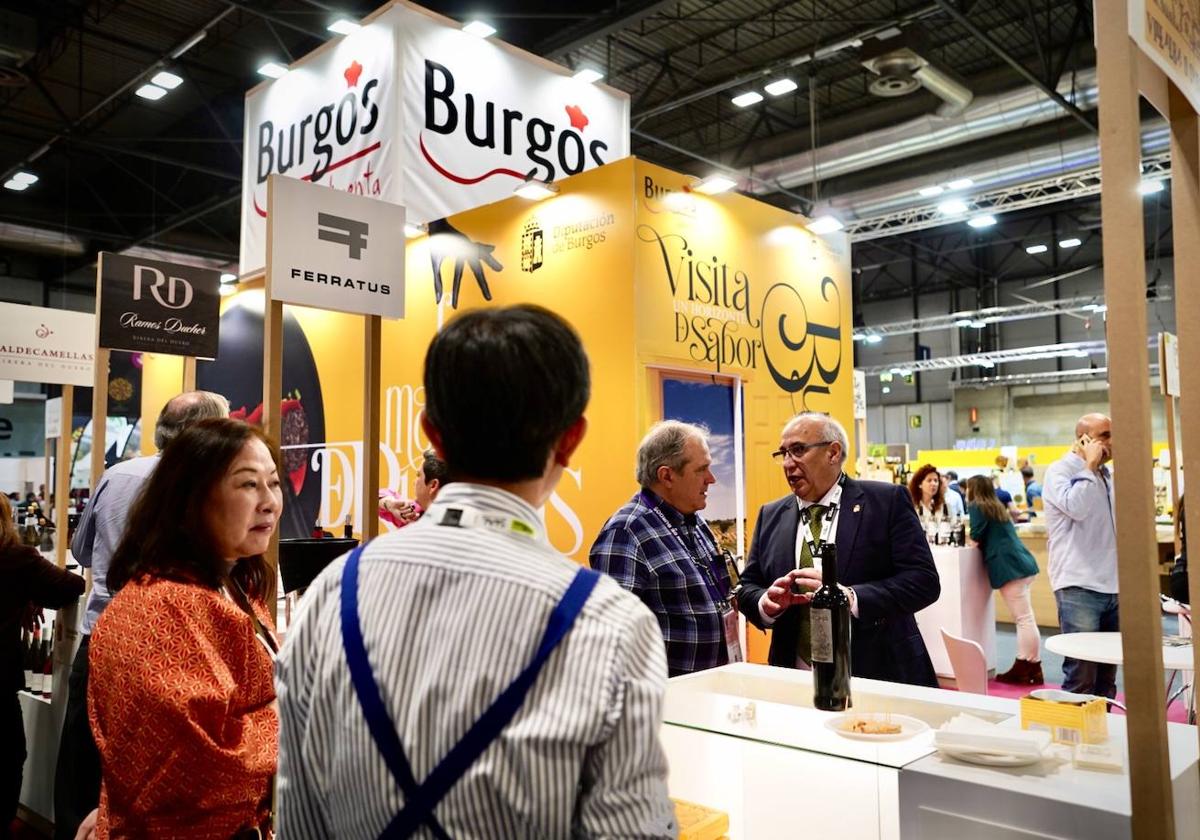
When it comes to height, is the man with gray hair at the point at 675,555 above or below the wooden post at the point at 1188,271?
below

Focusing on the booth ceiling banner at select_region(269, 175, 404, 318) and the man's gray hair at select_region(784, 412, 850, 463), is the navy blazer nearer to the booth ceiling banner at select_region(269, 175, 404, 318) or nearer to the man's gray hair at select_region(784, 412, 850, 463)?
the man's gray hair at select_region(784, 412, 850, 463)

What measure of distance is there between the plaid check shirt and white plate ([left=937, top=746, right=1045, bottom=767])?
1.39 m

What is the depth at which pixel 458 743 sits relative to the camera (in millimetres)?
875

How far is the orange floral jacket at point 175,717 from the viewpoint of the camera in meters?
1.53

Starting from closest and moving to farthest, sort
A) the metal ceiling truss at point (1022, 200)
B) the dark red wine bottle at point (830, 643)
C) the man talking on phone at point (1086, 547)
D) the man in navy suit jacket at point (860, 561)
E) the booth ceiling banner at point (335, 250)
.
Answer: the dark red wine bottle at point (830, 643), the booth ceiling banner at point (335, 250), the man in navy suit jacket at point (860, 561), the man talking on phone at point (1086, 547), the metal ceiling truss at point (1022, 200)

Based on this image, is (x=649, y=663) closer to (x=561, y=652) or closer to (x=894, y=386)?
(x=561, y=652)

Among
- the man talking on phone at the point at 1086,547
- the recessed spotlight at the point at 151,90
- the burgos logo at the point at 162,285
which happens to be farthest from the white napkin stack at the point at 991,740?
the recessed spotlight at the point at 151,90

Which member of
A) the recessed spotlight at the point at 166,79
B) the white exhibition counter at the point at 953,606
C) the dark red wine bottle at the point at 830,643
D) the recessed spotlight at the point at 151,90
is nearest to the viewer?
the dark red wine bottle at the point at 830,643

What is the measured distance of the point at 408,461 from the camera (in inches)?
244

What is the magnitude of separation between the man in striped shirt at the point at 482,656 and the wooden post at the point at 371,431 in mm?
1623

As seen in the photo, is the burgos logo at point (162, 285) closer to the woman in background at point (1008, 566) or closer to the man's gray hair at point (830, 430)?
the man's gray hair at point (830, 430)

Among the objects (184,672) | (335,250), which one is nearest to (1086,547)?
(335,250)

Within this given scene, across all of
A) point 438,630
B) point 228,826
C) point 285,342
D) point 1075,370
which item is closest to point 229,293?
point 285,342

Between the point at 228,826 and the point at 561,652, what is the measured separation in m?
1.07
